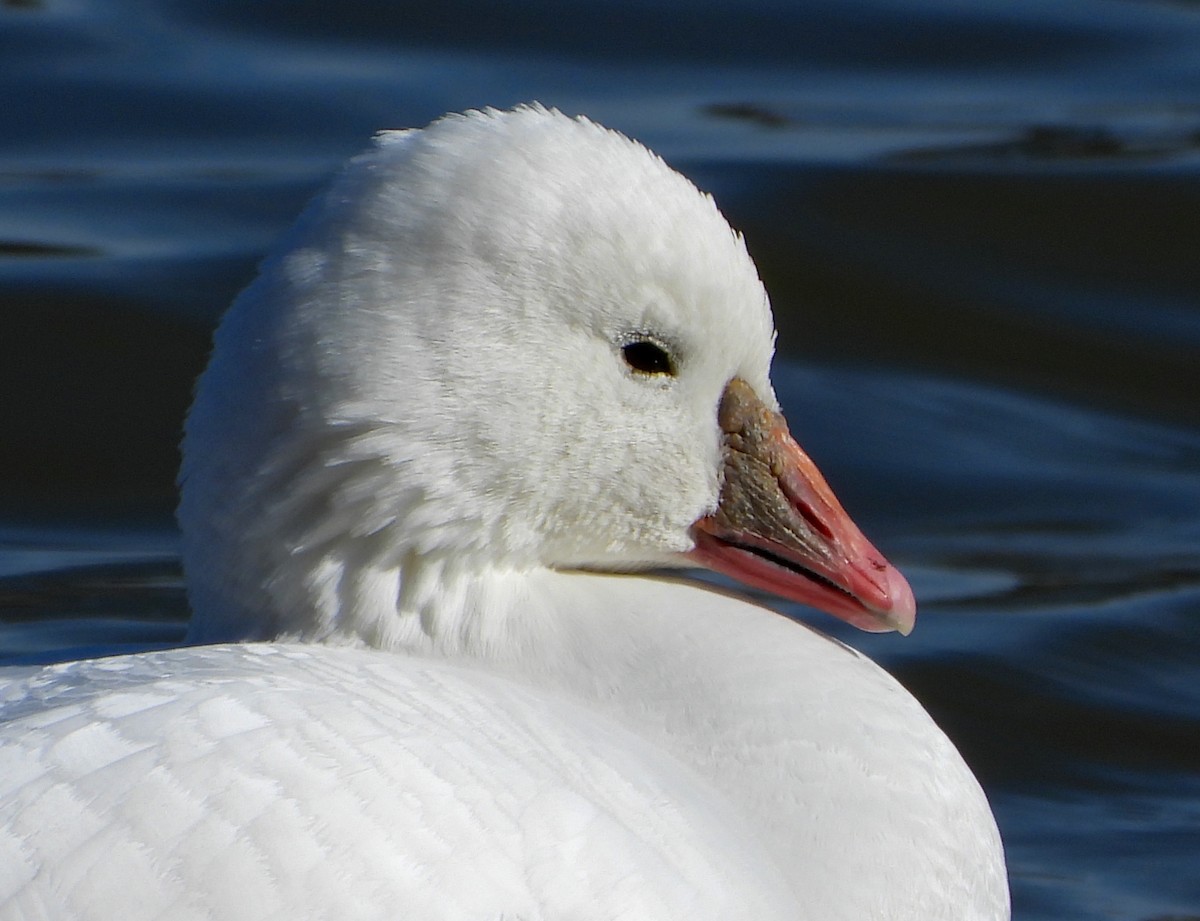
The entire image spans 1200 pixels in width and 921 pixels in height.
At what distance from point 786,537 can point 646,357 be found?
0.48m

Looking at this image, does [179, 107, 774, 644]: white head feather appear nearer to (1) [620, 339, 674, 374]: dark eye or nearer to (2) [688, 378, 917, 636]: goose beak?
(1) [620, 339, 674, 374]: dark eye

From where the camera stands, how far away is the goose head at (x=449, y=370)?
3.57 metres

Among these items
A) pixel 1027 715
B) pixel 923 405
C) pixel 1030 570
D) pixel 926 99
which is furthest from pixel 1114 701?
pixel 926 99

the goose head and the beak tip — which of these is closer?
the goose head

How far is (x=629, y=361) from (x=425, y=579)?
0.49 m

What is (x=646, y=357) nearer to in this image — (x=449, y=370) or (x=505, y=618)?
(x=449, y=370)

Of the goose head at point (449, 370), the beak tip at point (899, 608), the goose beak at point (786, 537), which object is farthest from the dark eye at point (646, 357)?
the beak tip at point (899, 608)

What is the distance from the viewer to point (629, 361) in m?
3.79

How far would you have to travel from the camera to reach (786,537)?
409 centimetres

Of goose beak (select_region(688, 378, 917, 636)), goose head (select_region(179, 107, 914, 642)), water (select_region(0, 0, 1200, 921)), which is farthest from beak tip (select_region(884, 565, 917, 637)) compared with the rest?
water (select_region(0, 0, 1200, 921))

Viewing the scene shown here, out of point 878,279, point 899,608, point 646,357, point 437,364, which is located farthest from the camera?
point 878,279

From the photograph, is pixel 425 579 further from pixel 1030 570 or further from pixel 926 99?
pixel 926 99

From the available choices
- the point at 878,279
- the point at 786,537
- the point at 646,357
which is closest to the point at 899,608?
the point at 786,537

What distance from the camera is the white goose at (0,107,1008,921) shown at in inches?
125
